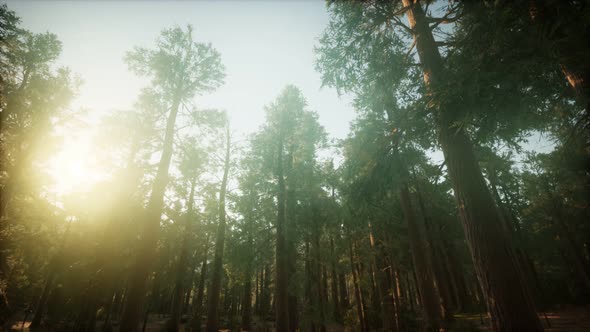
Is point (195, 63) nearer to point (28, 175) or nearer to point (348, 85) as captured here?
point (348, 85)

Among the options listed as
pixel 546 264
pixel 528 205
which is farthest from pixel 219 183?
pixel 546 264

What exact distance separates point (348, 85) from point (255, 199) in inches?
353

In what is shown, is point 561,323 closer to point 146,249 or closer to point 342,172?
point 342,172

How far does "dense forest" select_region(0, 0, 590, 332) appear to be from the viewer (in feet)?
14.4

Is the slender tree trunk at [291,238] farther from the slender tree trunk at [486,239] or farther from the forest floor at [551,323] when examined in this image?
the slender tree trunk at [486,239]

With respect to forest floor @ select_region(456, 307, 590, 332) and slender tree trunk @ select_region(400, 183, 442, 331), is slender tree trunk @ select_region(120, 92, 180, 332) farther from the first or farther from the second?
forest floor @ select_region(456, 307, 590, 332)

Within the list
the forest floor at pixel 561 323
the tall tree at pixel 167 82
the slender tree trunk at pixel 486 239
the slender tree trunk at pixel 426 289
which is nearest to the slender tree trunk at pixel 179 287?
the tall tree at pixel 167 82

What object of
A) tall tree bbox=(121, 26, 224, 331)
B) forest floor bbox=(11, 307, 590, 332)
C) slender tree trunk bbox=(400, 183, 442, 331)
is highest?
tall tree bbox=(121, 26, 224, 331)

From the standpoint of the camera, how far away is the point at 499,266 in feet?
14.0

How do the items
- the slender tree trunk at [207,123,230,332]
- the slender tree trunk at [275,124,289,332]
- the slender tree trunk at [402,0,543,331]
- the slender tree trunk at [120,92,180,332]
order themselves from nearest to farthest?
the slender tree trunk at [402,0,543,331] → the slender tree trunk at [120,92,180,332] → the slender tree trunk at [275,124,289,332] → the slender tree trunk at [207,123,230,332]

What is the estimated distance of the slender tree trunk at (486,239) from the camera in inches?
159

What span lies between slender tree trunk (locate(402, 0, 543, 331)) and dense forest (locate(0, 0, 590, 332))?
0.10ft

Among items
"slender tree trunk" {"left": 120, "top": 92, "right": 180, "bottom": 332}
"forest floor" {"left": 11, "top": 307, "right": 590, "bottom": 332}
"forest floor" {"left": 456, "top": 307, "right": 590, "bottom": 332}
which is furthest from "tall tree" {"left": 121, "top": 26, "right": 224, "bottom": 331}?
"forest floor" {"left": 456, "top": 307, "right": 590, "bottom": 332}

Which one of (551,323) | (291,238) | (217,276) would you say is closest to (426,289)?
(291,238)
